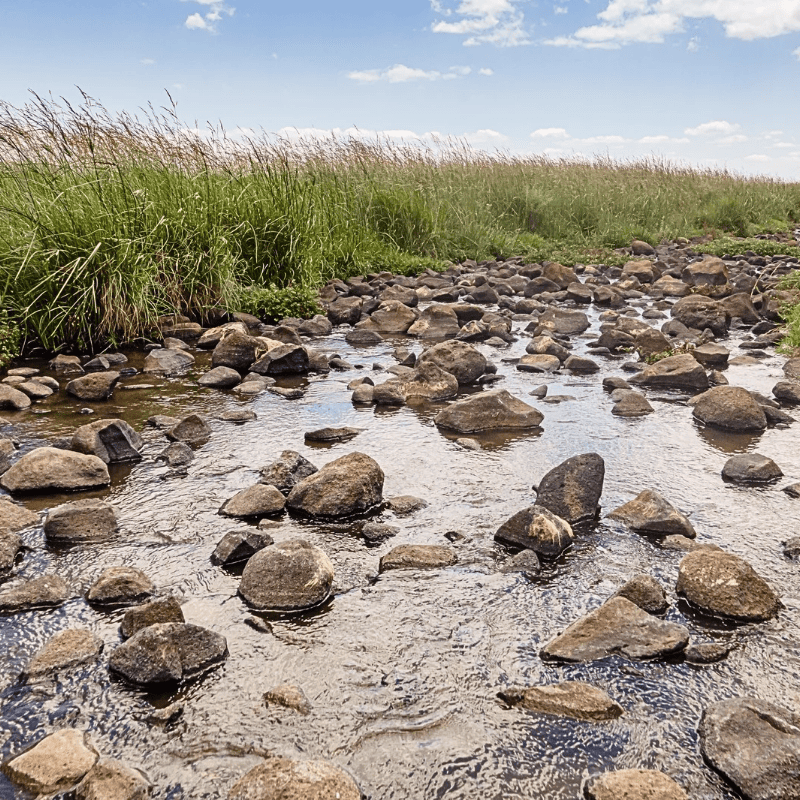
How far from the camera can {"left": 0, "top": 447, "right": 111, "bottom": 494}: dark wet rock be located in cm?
381

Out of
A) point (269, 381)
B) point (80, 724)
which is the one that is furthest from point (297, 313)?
point (80, 724)

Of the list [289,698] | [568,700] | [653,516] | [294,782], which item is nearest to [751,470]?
[653,516]

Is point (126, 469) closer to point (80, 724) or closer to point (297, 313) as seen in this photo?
point (80, 724)

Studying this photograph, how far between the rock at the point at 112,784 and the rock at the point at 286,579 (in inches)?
33.6

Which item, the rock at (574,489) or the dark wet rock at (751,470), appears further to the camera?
the dark wet rock at (751,470)

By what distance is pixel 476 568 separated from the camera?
303 centimetres

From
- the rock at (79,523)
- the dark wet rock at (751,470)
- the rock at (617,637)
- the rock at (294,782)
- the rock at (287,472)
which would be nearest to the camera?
the rock at (294,782)

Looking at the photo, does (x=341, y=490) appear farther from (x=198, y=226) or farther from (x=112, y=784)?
(x=198, y=226)

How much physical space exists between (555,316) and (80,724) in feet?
22.1

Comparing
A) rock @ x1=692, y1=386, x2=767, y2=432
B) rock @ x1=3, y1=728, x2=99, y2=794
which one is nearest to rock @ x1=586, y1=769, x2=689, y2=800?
rock @ x1=3, y1=728, x2=99, y2=794

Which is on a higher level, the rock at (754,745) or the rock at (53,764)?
the rock at (53,764)

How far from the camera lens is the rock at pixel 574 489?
11.2ft

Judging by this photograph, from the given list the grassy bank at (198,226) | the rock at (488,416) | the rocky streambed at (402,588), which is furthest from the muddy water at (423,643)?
the grassy bank at (198,226)

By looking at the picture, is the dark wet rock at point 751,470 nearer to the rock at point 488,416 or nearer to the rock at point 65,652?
the rock at point 488,416
